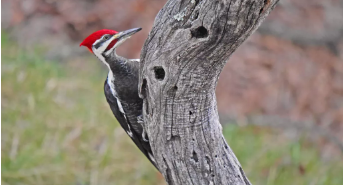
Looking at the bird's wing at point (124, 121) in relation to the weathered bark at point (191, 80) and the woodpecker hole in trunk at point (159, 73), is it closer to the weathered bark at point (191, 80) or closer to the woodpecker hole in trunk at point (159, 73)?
the weathered bark at point (191, 80)

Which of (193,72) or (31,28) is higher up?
(31,28)

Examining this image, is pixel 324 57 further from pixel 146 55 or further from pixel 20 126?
pixel 146 55

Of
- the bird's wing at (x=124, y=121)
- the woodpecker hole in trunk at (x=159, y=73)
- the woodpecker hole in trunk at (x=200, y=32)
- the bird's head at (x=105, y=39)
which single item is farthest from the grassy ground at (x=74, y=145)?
the woodpecker hole in trunk at (x=200, y=32)

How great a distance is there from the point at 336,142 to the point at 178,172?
3362 mm

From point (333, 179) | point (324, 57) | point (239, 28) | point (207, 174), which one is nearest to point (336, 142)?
point (333, 179)

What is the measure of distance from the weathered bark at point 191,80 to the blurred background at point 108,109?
174cm

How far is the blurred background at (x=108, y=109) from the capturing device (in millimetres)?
3289

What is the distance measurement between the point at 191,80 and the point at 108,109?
250 cm

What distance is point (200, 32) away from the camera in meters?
1.28

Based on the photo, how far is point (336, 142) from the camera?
4523mm

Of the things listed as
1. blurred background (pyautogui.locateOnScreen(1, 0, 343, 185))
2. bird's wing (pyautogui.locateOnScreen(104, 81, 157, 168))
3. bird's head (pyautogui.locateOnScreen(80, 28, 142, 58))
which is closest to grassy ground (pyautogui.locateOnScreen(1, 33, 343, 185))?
blurred background (pyautogui.locateOnScreen(1, 0, 343, 185))

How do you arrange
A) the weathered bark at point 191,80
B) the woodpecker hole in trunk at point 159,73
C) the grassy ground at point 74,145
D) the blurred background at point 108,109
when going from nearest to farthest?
the weathered bark at point 191,80
the woodpecker hole in trunk at point 159,73
the grassy ground at point 74,145
the blurred background at point 108,109

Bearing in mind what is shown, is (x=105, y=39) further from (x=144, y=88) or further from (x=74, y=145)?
(x=74, y=145)

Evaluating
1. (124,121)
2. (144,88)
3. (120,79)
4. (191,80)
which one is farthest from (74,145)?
(191,80)
